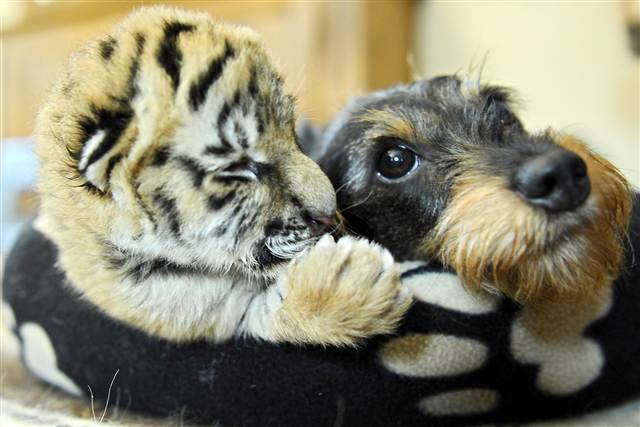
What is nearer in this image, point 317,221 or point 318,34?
point 317,221

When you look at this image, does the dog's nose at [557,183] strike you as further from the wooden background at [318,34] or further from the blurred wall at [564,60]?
Answer: the wooden background at [318,34]

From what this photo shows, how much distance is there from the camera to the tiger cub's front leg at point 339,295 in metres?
1.02

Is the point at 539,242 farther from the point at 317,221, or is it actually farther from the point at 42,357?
the point at 42,357

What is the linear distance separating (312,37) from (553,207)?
2.39 meters

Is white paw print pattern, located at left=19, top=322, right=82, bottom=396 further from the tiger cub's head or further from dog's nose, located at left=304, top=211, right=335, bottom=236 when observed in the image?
dog's nose, located at left=304, top=211, right=335, bottom=236

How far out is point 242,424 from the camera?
3.79 ft

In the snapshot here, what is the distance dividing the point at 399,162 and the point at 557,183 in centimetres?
40

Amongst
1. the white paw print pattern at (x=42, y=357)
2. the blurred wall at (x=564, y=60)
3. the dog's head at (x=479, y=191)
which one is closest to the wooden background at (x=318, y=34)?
the blurred wall at (x=564, y=60)

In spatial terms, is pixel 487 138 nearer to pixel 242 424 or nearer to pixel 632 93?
pixel 242 424

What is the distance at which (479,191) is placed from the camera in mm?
1141

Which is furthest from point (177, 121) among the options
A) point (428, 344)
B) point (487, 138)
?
point (487, 138)

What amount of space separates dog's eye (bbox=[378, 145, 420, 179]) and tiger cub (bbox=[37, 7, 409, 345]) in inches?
13.4

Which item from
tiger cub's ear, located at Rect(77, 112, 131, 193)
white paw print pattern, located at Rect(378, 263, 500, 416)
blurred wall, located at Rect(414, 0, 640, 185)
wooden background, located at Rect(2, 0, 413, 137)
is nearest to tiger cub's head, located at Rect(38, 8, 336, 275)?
tiger cub's ear, located at Rect(77, 112, 131, 193)

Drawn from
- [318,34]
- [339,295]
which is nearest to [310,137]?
[339,295]
